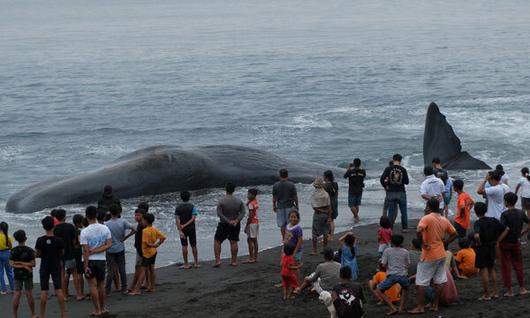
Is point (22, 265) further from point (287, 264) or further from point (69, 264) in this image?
point (287, 264)

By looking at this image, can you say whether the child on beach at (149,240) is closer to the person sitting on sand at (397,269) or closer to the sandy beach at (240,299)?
the sandy beach at (240,299)

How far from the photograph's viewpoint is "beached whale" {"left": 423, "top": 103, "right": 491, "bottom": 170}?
2947 cm

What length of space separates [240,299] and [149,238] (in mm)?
1941

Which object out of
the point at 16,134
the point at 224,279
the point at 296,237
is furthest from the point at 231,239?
the point at 16,134

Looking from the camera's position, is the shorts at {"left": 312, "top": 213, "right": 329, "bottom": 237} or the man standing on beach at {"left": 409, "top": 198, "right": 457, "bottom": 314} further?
the shorts at {"left": 312, "top": 213, "right": 329, "bottom": 237}

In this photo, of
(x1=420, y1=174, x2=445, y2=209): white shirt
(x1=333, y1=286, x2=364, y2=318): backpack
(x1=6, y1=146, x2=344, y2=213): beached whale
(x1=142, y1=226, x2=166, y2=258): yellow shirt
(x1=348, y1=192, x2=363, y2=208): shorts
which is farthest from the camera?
(x1=6, y1=146, x2=344, y2=213): beached whale

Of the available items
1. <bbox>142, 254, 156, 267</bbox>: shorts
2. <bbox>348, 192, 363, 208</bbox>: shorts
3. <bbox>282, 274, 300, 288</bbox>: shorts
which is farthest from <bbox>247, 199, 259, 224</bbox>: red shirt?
<bbox>348, 192, 363, 208</bbox>: shorts

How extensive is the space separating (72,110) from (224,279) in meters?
37.4

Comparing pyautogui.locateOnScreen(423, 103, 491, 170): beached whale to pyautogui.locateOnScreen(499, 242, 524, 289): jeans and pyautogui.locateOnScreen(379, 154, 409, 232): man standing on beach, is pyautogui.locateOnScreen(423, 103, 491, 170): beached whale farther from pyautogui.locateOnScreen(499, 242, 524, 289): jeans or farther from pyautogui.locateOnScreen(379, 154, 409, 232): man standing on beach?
pyautogui.locateOnScreen(499, 242, 524, 289): jeans

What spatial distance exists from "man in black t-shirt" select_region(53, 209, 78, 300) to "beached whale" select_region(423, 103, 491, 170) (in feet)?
46.2

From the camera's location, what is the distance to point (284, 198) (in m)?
20.3

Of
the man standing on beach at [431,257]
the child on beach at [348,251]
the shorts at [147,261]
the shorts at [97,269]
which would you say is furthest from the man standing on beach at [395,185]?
the shorts at [97,269]

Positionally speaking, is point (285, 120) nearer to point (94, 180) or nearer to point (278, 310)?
point (94, 180)

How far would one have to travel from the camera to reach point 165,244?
22.3m
